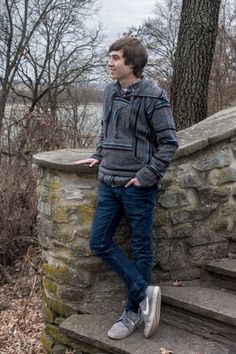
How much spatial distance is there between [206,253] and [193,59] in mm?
3004

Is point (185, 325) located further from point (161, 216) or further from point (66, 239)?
point (66, 239)

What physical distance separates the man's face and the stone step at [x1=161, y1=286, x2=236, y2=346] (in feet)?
4.66

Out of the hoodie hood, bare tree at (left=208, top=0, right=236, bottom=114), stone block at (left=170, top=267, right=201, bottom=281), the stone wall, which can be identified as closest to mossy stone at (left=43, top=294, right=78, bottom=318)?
the stone wall

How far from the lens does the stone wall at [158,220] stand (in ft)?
10.4

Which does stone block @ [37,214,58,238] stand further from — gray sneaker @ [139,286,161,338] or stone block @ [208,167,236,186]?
stone block @ [208,167,236,186]

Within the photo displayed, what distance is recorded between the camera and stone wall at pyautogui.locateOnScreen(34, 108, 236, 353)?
3164 mm

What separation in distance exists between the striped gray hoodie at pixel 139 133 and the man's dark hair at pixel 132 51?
0.11 m

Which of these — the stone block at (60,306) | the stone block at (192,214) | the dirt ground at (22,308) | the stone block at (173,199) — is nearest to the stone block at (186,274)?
the stone block at (192,214)

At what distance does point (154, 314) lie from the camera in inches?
112

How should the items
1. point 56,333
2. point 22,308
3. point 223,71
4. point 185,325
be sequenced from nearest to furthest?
point 185,325 → point 56,333 → point 22,308 → point 223,71

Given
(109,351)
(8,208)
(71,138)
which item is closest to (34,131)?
(71,138)

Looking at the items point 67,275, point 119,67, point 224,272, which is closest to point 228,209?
point 224,272

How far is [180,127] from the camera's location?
5.85 m

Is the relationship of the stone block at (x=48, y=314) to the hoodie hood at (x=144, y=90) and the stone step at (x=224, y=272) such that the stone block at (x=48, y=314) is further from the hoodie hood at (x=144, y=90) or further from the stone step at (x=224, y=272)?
the hoodie hood at (x=144, y=90)
